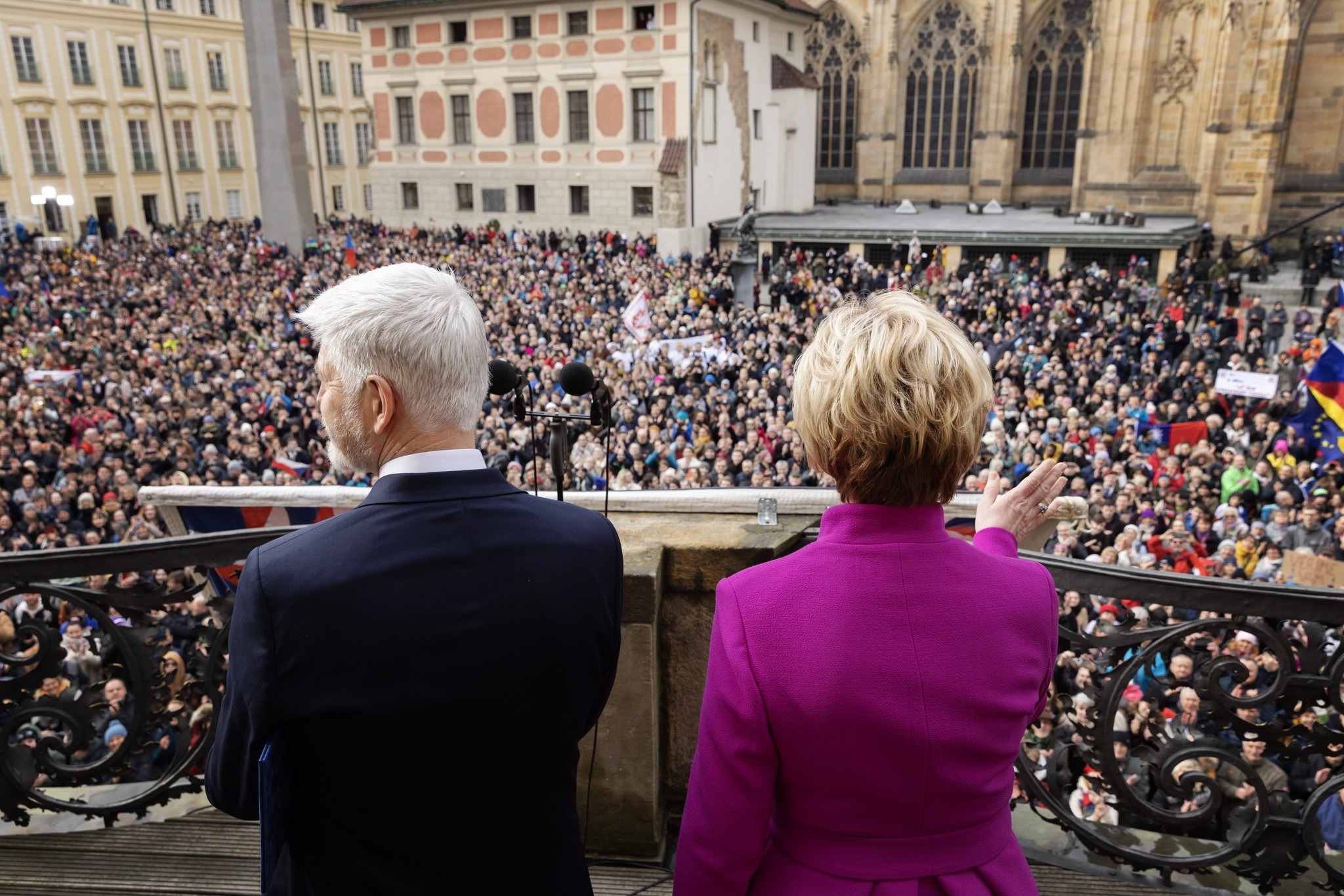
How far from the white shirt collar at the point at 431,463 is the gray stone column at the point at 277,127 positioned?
103 feet

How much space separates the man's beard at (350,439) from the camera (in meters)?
1.52

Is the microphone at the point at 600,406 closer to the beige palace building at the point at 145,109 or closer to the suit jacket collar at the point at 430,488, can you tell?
the suit jacket collar at the point at 430,488

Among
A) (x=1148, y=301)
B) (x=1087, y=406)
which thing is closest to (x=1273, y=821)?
(x=1087, y=406)

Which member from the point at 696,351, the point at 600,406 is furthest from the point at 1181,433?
the point at 600,406

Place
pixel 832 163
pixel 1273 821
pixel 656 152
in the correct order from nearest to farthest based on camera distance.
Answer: pixel 1273 821, pixel 656 152, pixel 832 163

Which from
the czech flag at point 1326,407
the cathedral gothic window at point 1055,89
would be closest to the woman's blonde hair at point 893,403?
the czech flag at point 1326,407

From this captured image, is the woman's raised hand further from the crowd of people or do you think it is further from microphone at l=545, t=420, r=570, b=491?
microphone at l=545, t=420, r=570, b=491

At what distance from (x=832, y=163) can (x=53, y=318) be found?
28.5 metres

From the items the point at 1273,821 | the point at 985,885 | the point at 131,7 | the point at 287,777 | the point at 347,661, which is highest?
the point at 131,7

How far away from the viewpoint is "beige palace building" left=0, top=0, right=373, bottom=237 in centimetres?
3906

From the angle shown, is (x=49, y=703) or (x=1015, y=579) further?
(x=49, y=703)

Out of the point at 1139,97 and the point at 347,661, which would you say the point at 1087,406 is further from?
the point at 1139,97

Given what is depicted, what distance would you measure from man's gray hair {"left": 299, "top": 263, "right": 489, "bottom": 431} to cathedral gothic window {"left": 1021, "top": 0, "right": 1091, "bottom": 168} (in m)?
36.9

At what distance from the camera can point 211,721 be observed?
2.61m
